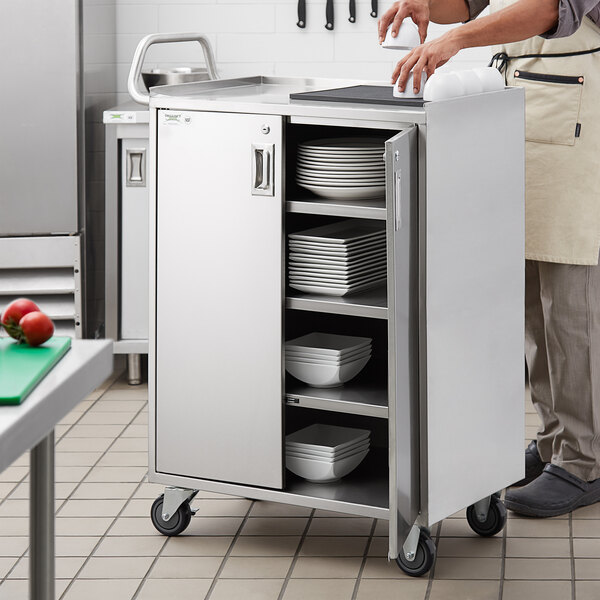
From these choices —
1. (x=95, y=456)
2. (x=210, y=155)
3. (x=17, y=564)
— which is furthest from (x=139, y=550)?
(x=210, y=155)

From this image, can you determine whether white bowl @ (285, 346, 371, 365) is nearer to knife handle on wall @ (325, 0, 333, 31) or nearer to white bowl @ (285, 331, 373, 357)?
white bowl @ (285, 331, 373, 357)

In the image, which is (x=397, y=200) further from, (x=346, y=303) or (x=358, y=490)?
(x=358, y=490)

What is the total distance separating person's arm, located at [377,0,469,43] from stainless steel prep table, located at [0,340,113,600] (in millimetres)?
1483

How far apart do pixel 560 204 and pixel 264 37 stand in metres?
2.14

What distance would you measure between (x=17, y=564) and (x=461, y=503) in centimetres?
116

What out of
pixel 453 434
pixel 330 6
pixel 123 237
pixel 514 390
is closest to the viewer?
pixel 453 434

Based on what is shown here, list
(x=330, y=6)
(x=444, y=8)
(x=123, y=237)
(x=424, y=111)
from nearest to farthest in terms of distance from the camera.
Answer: (x=424, y=111) → (x=444, y=8) → (x=123, y=237) → (x=330, y=6)

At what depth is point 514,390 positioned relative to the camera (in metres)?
2.91

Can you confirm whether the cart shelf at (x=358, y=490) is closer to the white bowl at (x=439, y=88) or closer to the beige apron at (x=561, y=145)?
the beige apron at (x=561, y=145)

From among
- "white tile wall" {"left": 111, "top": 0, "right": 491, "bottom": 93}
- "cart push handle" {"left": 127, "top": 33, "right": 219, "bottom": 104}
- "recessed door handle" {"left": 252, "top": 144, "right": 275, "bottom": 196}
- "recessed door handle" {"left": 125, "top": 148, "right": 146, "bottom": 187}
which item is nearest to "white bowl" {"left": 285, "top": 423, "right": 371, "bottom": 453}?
"recessed door handle" {"left": 252, "top": 144, "right": 275, "bottom": 196}

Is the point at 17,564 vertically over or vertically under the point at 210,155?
under

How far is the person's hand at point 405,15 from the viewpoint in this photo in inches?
112

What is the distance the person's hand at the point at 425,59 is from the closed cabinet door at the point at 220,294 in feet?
1.11

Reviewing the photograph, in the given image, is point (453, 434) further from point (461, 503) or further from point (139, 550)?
point (139, 550)
